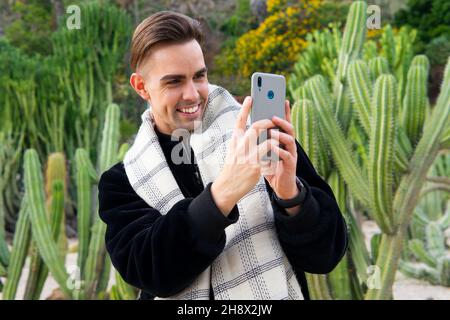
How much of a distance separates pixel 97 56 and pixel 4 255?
368 centimetres

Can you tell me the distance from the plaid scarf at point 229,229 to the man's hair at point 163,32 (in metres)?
0.11

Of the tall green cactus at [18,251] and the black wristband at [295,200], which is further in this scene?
the tall green cactus at [18,251]

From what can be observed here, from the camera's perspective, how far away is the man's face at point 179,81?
1045 mm

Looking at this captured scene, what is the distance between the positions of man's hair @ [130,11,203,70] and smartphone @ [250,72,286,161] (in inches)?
5.8

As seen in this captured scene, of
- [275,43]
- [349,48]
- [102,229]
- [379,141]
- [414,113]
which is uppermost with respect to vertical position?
[349,48]

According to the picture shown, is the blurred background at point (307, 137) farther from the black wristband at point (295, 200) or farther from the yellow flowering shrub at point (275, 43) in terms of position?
the black wristband at point (295, 200)

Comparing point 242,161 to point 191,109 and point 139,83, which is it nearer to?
point 191,109

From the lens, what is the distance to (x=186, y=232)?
0.97m

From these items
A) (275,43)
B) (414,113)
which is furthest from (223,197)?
(275,43)

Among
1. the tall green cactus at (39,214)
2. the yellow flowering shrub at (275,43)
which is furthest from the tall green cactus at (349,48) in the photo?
the yellow flowering shrub at (275,43)

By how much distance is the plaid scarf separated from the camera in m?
1.03

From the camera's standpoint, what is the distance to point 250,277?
3.37 ft

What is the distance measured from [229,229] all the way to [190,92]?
0.22m

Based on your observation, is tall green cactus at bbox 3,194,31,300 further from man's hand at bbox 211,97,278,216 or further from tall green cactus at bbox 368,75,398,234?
man's hand at bbox 211,97,278,216
